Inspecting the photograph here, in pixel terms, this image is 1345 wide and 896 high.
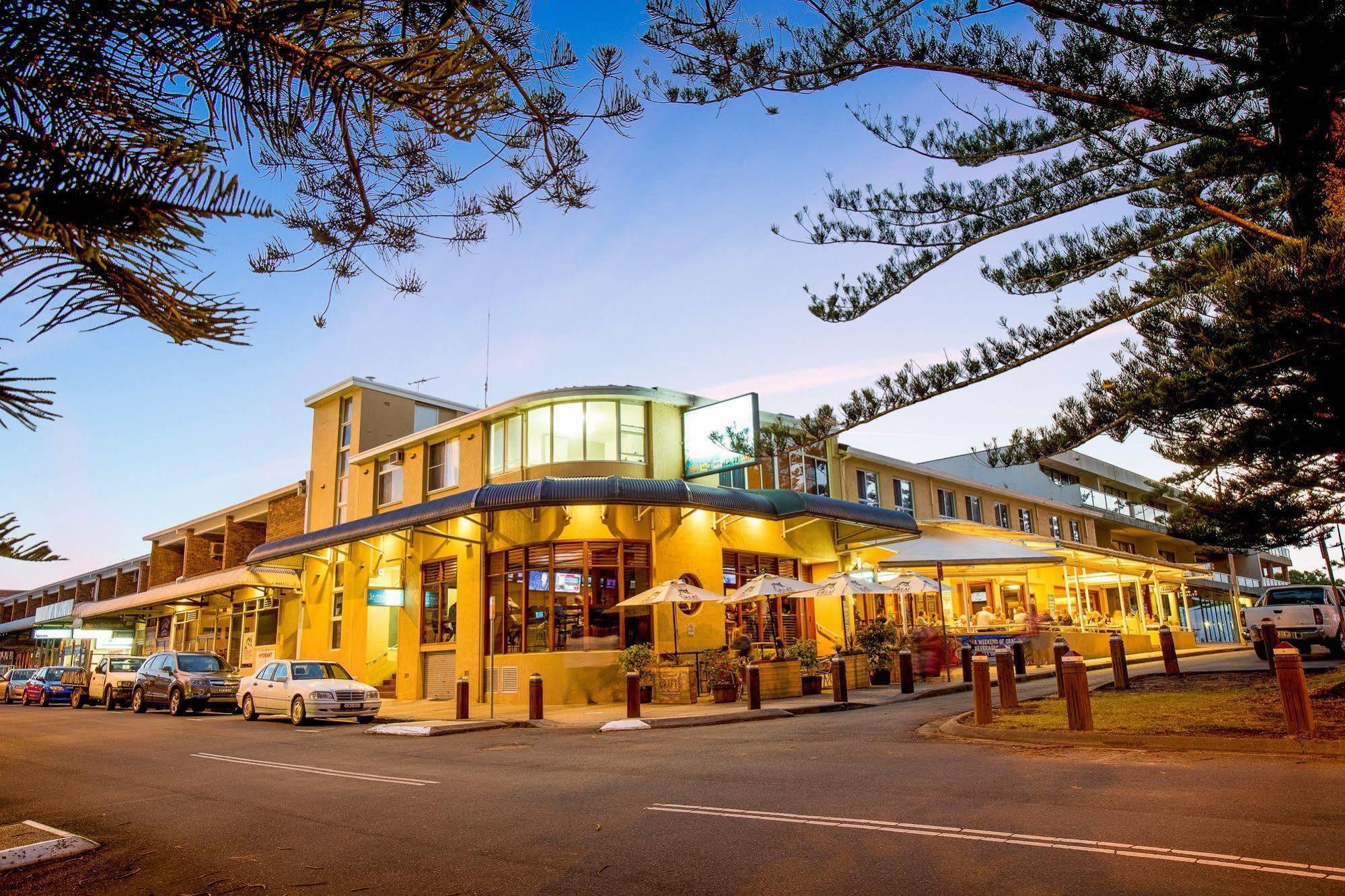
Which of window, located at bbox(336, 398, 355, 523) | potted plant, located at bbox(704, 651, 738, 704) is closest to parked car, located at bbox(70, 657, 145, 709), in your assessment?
window, located at bbox(336, 398, 355, 523)

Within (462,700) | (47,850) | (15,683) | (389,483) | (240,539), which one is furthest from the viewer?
(240,539)

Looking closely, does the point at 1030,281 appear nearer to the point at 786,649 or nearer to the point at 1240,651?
the point at 786,649

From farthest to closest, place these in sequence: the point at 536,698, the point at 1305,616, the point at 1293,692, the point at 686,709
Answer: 1. the point at 1305,616
2. the point at 686,709
3. the point at 536,698
4. the point at 1293,692

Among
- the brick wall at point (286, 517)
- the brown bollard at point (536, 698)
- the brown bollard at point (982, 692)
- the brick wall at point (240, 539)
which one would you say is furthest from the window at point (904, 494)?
the brick wall at point (240, 539)

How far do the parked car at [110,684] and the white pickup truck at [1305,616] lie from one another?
106ft

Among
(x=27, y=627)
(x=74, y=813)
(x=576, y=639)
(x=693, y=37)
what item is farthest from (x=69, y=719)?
(x=27, y=627)

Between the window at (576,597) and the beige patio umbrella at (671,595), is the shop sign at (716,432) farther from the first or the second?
the beige patio umbrella at (671,595)

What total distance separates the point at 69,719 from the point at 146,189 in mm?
26413

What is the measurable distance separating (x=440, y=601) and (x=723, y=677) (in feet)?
31.7

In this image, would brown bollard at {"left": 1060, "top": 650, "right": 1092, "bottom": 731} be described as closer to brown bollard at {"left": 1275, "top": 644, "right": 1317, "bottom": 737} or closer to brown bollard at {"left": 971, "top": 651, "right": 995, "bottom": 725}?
brown bollard at {"left": 971, "top": 651, "right": 995, "bottom": 725}

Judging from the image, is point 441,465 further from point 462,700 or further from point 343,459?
point 462,700

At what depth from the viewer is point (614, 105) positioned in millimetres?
3848

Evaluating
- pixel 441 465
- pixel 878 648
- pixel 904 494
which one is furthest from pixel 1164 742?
pixel 904 494

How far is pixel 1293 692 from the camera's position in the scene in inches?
382
